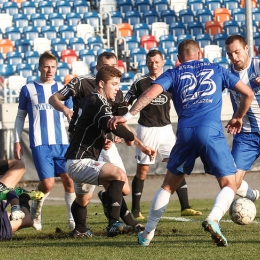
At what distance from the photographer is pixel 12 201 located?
857 cm

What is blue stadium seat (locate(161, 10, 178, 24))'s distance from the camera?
84.6ft

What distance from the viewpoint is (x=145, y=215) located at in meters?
12.2

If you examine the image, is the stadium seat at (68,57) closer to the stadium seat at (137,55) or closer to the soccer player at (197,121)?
the stadium seat at (137,55)

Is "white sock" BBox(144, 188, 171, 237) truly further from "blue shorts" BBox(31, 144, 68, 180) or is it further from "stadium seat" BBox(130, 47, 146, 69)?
"stadium seat" BBox(130, 47, 146, 69)

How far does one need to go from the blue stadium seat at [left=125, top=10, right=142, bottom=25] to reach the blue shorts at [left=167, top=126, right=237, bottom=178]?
18483 millimetres

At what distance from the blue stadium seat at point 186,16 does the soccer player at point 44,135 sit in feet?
51.5

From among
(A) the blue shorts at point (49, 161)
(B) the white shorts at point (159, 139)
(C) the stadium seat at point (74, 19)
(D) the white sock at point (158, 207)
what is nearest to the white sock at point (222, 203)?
(D) the white sock at point (158, 207)

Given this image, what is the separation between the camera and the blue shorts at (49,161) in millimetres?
10391

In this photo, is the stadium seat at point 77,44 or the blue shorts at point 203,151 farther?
the stadium seat at point 77,44

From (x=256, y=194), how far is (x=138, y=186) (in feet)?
9.05

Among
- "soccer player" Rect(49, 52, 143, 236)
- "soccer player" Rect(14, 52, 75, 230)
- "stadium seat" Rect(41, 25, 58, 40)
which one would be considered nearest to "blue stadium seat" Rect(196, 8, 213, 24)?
"stadium seat" Rect(41, 25, 58, 40)

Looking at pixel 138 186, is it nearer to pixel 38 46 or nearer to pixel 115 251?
pixel 115 251

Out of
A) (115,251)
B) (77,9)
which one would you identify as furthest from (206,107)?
(77,9)

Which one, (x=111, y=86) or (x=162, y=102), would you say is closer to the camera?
(x=111, y=86)
